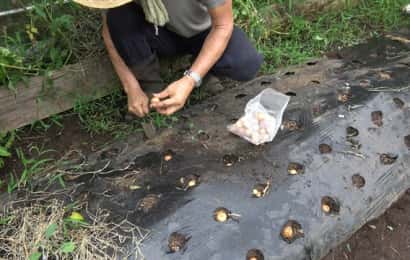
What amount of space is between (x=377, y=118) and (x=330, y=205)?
559mm

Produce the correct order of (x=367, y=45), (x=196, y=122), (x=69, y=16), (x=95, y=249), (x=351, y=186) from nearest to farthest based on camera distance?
(x=95, y=249) < (x=351, y=186) < (x=196, y=122) < (x=69, y=16) < (x=367, y=45)

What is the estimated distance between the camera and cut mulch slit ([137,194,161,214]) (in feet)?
5.29

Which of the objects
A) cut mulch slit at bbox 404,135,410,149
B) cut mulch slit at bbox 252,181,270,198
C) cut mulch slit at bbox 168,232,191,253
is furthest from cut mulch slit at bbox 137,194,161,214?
cut mulch slit at bbox 404,135,410,149

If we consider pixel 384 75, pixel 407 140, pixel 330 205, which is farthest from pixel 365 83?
pixel 330 205

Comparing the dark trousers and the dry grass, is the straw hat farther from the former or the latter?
the dry grass

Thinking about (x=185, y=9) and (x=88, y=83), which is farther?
(x=88, y=83)

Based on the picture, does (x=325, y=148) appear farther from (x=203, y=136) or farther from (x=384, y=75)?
(x=384, y=75)

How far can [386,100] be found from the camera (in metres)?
2.08

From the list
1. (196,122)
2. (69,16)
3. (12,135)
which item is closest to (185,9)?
(196,122)

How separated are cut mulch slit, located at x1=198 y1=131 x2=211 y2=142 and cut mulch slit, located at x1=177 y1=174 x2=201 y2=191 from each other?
0.23 m

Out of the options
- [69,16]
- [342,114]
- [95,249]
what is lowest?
[95,249]

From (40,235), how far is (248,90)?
1.25 m

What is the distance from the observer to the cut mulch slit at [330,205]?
168cm

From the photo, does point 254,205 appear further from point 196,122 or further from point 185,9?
point 185,9
